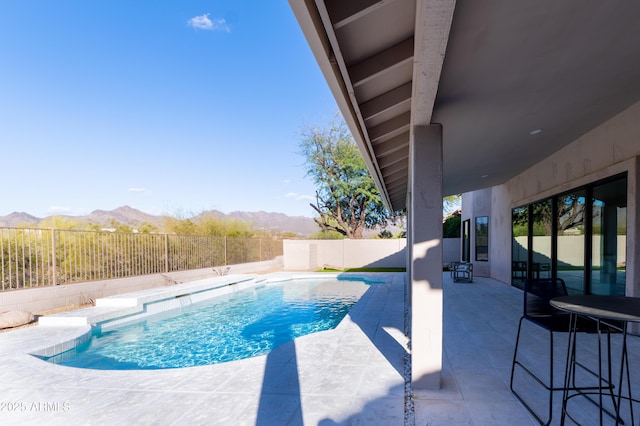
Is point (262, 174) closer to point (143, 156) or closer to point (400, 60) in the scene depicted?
point (143, 156)

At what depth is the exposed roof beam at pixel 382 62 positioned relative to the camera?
240 centimetres

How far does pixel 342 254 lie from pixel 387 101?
14751 millimetres

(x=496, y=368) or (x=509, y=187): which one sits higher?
(x=509, y=187)

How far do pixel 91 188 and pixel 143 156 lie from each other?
5.15m

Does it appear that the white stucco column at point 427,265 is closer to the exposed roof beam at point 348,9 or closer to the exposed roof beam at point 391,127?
the exposed roof beam at point 391,127

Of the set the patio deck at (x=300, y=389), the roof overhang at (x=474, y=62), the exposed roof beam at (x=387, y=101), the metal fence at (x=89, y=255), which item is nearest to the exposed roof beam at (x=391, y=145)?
the roof overhang at (x=474, y=62)

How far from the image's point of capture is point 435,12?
1.57 m

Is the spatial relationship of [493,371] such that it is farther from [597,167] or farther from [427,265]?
[597,167]

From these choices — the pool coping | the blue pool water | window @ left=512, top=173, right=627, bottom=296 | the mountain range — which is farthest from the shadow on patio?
the mountain range

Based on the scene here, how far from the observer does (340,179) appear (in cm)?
2339

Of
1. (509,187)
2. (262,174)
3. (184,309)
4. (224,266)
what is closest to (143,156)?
(262,174)

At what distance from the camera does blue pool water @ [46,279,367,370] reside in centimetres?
508

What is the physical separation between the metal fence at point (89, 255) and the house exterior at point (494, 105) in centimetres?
722

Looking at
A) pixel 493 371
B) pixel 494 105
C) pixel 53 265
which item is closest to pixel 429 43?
pixel 494 105
